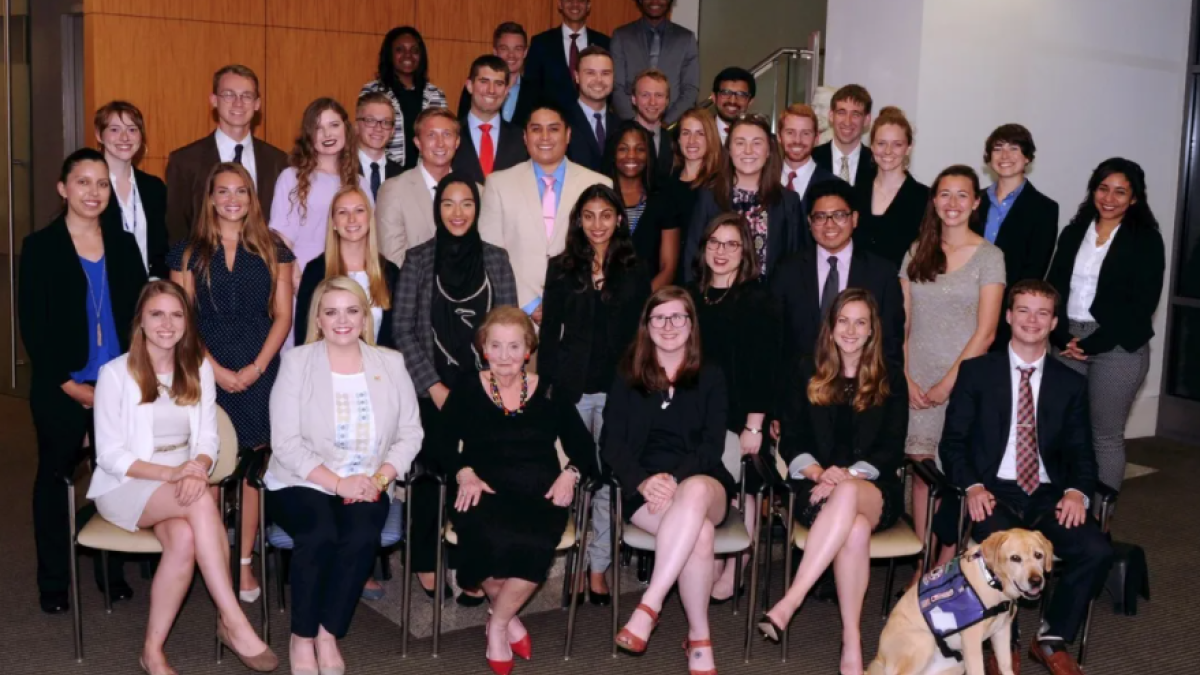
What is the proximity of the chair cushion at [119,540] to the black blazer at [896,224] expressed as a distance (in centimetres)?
315

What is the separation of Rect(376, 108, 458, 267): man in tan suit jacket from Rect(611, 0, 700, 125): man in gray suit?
5.10ft

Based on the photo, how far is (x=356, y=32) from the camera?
827 cm

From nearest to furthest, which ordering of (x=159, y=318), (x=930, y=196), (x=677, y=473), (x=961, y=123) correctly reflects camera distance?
1. (x=159, y=318)
2. (x=677, y=473)
3. (x=930, y=196)
4. (x=961, y=123)

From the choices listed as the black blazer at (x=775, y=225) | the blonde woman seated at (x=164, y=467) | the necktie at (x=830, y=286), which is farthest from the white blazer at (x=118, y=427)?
the necktie at (x=830, y=286)

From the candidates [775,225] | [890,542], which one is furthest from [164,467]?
[775,225]

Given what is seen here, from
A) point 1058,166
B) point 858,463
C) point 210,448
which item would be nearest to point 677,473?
point 858,463

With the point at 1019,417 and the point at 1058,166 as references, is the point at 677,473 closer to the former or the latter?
the point at 1019,417

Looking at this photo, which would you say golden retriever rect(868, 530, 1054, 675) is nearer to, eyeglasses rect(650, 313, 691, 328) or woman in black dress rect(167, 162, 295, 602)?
eyeglasses rect(650, 313, 691, 328)

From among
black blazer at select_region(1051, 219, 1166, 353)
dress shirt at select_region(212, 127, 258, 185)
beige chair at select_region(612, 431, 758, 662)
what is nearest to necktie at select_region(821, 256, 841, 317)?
beige chair at select_region(612, 431, 758, 662)

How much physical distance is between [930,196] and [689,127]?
1056mm

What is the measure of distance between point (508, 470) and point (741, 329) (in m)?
1.04

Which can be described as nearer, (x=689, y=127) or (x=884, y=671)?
(x=884, y=671)

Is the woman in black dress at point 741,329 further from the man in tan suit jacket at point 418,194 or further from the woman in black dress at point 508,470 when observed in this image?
the man in tan suit jacket at point 418,194

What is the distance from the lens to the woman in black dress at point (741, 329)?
184 inches
